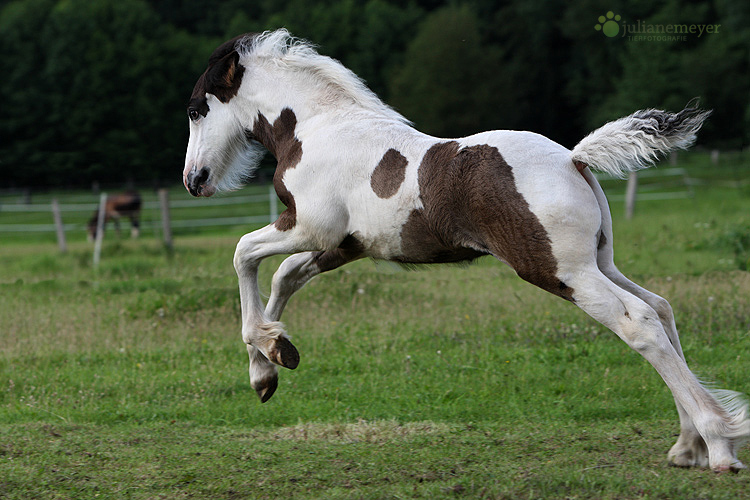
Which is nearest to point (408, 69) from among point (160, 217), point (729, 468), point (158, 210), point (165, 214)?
point (158, 210)

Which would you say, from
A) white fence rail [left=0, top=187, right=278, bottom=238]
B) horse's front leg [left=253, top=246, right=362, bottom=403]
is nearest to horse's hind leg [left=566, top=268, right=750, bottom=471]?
horse's front leg [left=253, top=246, right=362, bottom=403]

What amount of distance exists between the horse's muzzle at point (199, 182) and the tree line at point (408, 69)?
29235 mm

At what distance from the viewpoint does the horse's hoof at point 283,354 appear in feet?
14.7

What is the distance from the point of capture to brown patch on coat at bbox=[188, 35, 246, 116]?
5113mm

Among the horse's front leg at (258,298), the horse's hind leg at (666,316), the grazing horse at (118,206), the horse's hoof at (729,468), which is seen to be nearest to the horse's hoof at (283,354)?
the horse's front leg at (258,298)

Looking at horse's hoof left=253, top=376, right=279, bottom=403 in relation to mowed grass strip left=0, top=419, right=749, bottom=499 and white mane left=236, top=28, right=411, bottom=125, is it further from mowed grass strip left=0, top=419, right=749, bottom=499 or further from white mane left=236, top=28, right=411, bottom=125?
white mane left=236, top=28, right=411, bottom=125

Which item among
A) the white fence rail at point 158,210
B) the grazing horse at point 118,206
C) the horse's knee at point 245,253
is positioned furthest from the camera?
the grazing horse at point 118,206

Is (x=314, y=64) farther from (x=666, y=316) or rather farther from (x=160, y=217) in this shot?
(x=160, y=217)

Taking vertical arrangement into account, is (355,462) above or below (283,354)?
below

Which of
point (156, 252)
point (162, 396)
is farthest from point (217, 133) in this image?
point (156, 252)

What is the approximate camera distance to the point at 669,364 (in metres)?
3.77

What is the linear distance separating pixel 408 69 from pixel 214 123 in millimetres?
43477

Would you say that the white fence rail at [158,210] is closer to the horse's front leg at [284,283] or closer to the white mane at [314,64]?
the white mane at [314,64]

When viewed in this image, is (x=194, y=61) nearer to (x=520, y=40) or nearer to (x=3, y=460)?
(x=520, y=40)
